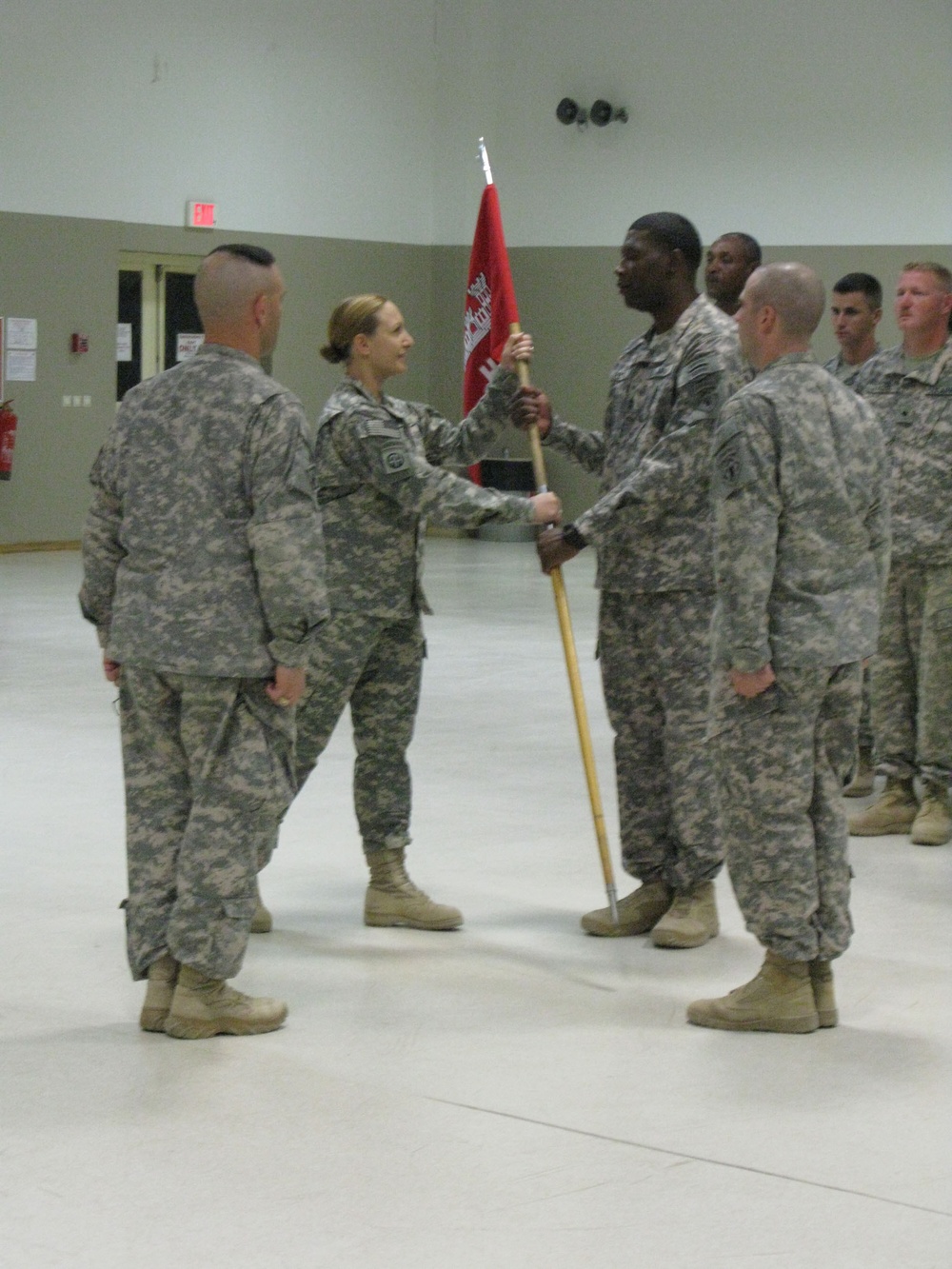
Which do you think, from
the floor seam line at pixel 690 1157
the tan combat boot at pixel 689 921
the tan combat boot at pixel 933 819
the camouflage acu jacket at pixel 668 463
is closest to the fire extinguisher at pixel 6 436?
the tan combat boot at pixel 933 819

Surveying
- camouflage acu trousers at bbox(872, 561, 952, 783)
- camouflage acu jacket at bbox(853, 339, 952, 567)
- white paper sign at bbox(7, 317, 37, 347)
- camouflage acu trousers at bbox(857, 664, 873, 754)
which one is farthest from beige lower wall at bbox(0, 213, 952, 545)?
camouflage acu trousers at bbox(872, 561, 952, 783)

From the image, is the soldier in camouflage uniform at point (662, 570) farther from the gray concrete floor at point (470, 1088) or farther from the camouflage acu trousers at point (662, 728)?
the gray concrete floor at point (470, 1088)

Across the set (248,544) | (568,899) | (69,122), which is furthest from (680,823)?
(69,122)

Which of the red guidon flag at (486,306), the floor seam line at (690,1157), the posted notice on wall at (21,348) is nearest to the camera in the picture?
the floor seam line at (690,1157)

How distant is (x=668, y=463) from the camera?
4.00 m

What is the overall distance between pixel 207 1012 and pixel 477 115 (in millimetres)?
14067

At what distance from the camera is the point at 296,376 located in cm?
1583

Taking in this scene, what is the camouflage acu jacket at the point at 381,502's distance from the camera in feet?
13.1

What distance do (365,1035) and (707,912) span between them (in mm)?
1086

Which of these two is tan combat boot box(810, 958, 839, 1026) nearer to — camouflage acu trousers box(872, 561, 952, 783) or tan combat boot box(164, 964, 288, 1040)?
tan combat boot box(164, 964, 288, 1040)

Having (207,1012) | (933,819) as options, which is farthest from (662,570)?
(933,819)

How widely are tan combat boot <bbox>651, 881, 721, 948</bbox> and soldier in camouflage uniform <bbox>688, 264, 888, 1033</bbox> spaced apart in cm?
57

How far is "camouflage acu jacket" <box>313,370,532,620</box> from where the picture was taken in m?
4.00

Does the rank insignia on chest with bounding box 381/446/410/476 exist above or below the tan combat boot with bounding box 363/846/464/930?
above
